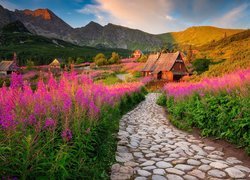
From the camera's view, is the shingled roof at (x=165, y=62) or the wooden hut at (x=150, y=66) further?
the wooden hut at (x=150, y=66)

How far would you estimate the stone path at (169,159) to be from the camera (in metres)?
4.11

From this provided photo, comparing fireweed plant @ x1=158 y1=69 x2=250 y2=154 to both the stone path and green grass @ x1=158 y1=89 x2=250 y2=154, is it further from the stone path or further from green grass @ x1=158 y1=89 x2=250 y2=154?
the stone path

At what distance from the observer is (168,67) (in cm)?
3653

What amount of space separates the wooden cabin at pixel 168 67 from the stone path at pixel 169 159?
29.9 meters

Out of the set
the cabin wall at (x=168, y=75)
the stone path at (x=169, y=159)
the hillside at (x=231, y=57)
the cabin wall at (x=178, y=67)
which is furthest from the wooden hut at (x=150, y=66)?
the stone path at (x=169, y=159)

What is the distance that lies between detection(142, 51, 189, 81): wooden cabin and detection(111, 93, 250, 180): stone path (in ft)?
98.3

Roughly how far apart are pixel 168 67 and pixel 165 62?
1.90 meters

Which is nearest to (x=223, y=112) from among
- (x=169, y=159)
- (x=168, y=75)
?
(x=169, y=159)

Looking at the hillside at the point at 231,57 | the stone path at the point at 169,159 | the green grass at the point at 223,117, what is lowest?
the stone path at the point at 169,159

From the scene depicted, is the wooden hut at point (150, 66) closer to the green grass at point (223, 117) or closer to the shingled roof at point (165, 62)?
the shingled roof at point (165, 62)

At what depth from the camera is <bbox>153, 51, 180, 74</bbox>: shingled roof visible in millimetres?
36688

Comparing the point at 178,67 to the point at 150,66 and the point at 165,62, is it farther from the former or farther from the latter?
the point at 150,66

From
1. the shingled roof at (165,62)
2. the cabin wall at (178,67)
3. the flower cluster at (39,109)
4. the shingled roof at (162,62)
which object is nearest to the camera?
the flower cluster at (39,109)

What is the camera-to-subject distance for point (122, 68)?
5038cm
